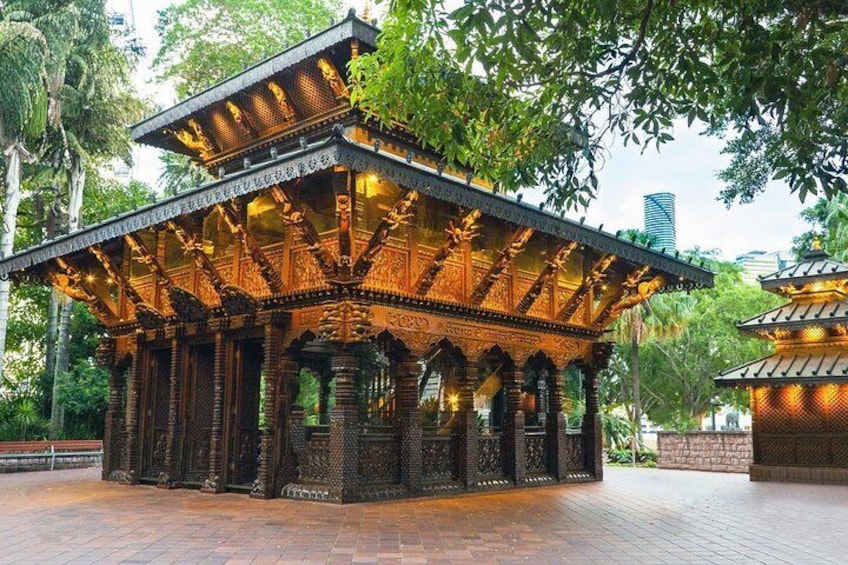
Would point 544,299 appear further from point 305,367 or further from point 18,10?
point 18,10

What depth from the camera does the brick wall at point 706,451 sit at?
19.9 metres

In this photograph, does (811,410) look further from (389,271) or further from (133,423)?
(133,423)

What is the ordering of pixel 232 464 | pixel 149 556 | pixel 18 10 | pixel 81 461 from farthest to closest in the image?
pixel 18 10
pixel 81 461
pixel 232 464
pixel 149 556

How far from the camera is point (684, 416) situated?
39719mm

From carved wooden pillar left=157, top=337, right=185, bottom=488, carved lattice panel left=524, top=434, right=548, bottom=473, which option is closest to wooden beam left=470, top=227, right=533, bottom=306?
carved lattice panel left=524, top=434, right=548, bottom=473

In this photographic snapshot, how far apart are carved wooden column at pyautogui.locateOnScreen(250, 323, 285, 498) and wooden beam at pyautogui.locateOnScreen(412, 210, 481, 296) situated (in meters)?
2.41

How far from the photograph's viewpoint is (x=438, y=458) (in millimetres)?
12781

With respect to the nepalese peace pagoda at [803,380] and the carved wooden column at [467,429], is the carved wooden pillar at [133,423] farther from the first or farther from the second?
the nepalese peace pagoda at [803,380]

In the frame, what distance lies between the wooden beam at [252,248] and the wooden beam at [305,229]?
3.95ft

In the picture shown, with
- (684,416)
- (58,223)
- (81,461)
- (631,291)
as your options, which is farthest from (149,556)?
(684,416)

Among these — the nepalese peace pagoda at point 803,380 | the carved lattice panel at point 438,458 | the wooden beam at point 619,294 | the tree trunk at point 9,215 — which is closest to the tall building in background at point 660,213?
the nepalese peace pagoda at point 803,380

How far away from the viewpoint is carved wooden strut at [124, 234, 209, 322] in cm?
1332

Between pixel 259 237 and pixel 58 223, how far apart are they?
17.7 metres

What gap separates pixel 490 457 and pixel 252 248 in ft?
18.9
